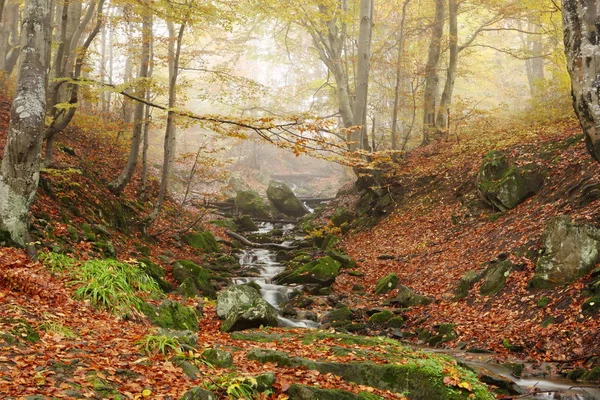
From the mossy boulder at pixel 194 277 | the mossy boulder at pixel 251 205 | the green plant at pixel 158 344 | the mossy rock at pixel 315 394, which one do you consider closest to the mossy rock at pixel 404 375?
the mossy rock at pixel 315 394

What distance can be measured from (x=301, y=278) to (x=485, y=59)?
1037 inches

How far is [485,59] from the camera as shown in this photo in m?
32.3

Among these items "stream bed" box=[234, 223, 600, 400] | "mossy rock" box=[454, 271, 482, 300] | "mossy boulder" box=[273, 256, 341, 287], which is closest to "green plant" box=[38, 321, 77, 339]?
"stream bed" box=[234, 223, 600, 400]

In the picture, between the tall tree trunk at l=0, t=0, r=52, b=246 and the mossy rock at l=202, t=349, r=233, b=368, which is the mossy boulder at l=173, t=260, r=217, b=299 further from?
the mossy rock at l=202, t=349, r=233, b=368

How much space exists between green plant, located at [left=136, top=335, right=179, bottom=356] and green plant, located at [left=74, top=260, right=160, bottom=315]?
6.20ft

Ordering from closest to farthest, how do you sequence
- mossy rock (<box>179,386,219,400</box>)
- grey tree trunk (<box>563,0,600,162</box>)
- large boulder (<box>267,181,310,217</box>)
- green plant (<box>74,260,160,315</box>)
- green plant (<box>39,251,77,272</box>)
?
mossy rock (<box>179,386,219,400</box>)
grey tree trunk (<box>563,0,600,162</box>)
green plant (<box>74,260,160,315</box>)
green plant (<box>39,251,77,272</box>)
large boulder (<box>267,181,310,217</box>)

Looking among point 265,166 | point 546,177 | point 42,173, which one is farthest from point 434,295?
point 265,166

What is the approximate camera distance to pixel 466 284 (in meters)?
9.89

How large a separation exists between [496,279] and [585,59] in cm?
484

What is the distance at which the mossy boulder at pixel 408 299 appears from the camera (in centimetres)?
1013

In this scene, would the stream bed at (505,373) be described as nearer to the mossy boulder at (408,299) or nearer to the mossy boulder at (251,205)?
the mossy boulder at (408,299)

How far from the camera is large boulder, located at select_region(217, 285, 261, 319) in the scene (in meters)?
8.66

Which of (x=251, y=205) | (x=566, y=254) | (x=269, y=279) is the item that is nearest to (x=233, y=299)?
(x=269, y=279)

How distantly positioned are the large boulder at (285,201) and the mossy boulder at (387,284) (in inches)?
556
